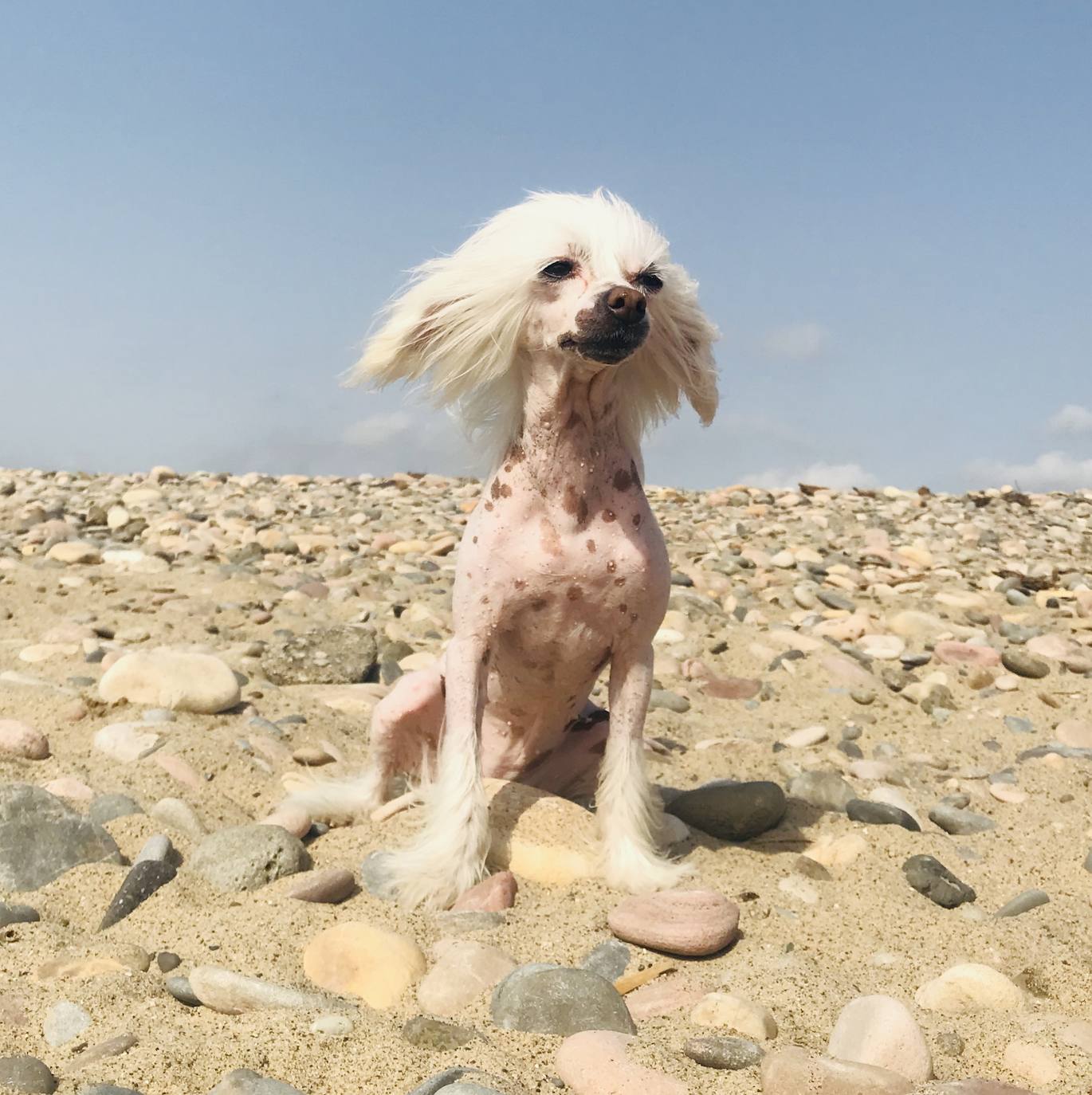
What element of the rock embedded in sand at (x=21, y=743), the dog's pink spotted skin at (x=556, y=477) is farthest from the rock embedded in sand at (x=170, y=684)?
the dog's pink spotted skin at (x=556, y=477)

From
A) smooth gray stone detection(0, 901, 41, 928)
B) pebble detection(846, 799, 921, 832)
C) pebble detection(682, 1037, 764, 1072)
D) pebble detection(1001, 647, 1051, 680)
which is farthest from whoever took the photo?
pebble detection(1001, 647, 1051, 680)

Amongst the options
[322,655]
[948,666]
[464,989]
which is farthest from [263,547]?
[464,989]

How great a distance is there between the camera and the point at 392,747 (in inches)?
176

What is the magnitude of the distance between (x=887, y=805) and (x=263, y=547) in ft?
23.9

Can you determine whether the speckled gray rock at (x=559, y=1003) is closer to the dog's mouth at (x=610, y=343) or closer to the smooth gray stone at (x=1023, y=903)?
the smooth gray stone at (x=1023, y=903)

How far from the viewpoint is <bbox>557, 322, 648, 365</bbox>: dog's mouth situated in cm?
353

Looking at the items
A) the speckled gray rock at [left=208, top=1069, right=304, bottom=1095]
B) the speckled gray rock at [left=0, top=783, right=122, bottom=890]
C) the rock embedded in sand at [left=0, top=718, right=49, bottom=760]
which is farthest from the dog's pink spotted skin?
the rock embedded in sand at [left=0, top=718, right=49, bottom=760]

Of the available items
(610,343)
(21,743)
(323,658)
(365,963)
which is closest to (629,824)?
(365,963)

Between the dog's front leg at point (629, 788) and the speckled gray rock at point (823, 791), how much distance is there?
1.16 metres

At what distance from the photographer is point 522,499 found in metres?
3.85

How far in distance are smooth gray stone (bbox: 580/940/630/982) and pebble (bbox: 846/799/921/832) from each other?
172cm

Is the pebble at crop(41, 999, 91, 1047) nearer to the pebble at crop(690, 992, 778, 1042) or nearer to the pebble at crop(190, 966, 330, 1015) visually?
the pebble at crop(190, 966, 330, 1015)

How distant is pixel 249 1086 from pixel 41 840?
1.92m

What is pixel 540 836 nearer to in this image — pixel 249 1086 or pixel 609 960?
pixel 609 960
